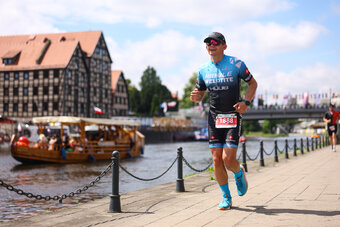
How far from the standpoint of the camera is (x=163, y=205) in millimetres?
6414

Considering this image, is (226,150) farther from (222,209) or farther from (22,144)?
(22,144)

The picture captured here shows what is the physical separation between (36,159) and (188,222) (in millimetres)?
20522

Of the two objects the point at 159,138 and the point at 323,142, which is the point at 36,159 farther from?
the point at 159,138

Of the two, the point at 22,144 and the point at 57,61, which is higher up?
the point at 57,61

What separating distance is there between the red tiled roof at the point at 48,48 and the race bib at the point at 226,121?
165 ft

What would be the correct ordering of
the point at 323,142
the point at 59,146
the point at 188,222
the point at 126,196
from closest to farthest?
the point at 188,222 → the point at 126,196 → the point at 59,146 → the point at 323,142

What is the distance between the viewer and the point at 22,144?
23797 millimetres

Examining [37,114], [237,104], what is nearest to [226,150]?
[237,104]

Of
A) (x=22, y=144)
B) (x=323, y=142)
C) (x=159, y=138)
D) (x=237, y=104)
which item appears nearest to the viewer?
(x=237, y=104)

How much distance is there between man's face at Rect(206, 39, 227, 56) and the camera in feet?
18.7

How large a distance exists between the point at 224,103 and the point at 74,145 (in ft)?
70.9

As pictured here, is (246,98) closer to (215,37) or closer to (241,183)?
(215,37)

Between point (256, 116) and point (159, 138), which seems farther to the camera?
point (159, 138)

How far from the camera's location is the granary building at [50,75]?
54.4 m
